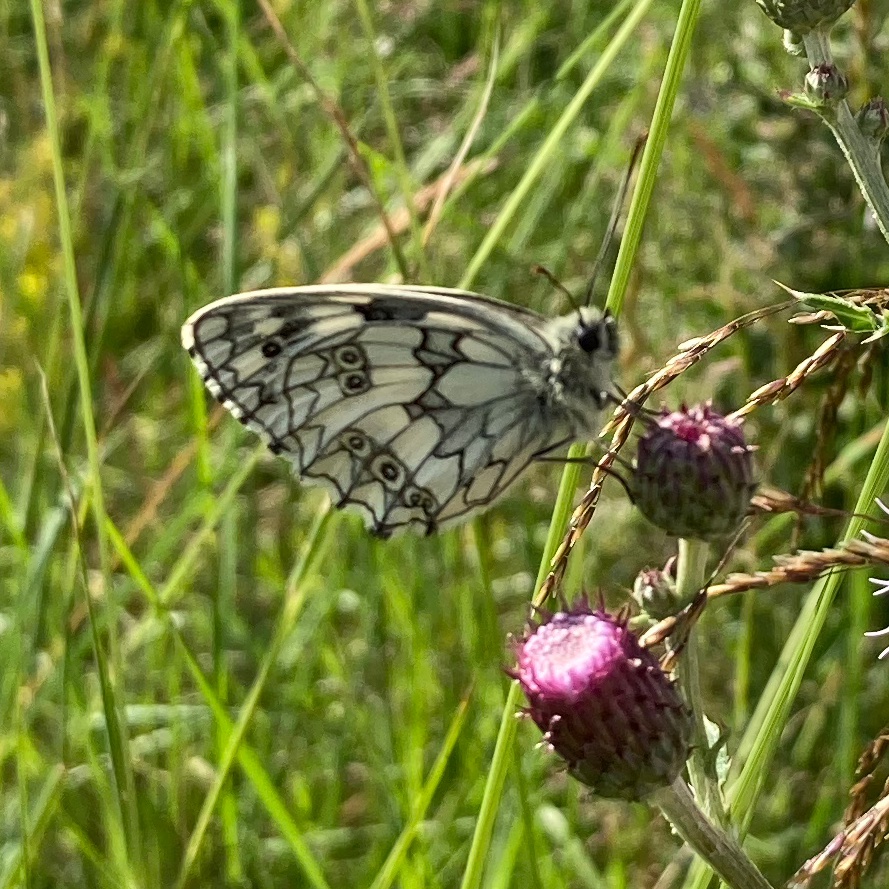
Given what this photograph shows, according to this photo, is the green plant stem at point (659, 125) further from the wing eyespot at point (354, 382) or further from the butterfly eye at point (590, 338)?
the wing eyespot at point (354, 382)

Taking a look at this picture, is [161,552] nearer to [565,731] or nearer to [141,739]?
[141,739]

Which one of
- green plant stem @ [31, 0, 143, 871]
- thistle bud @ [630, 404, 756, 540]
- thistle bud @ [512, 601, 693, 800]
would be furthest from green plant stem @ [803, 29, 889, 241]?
green plant stem @ [31, 0, 143, 871]

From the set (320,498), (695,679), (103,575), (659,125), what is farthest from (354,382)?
(320,498)

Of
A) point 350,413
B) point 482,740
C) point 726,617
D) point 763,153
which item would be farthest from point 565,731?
point 763,153

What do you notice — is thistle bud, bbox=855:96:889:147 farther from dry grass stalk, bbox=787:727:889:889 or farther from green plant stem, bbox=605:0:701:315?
dry grass stalk, bbox=787:727:889:889

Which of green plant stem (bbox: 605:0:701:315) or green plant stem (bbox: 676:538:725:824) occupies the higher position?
green plant stem (bbox: 605:0:701:315)

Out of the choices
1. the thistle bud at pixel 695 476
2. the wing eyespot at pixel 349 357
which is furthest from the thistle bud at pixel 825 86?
the wing eyespot at pixel 349 357
